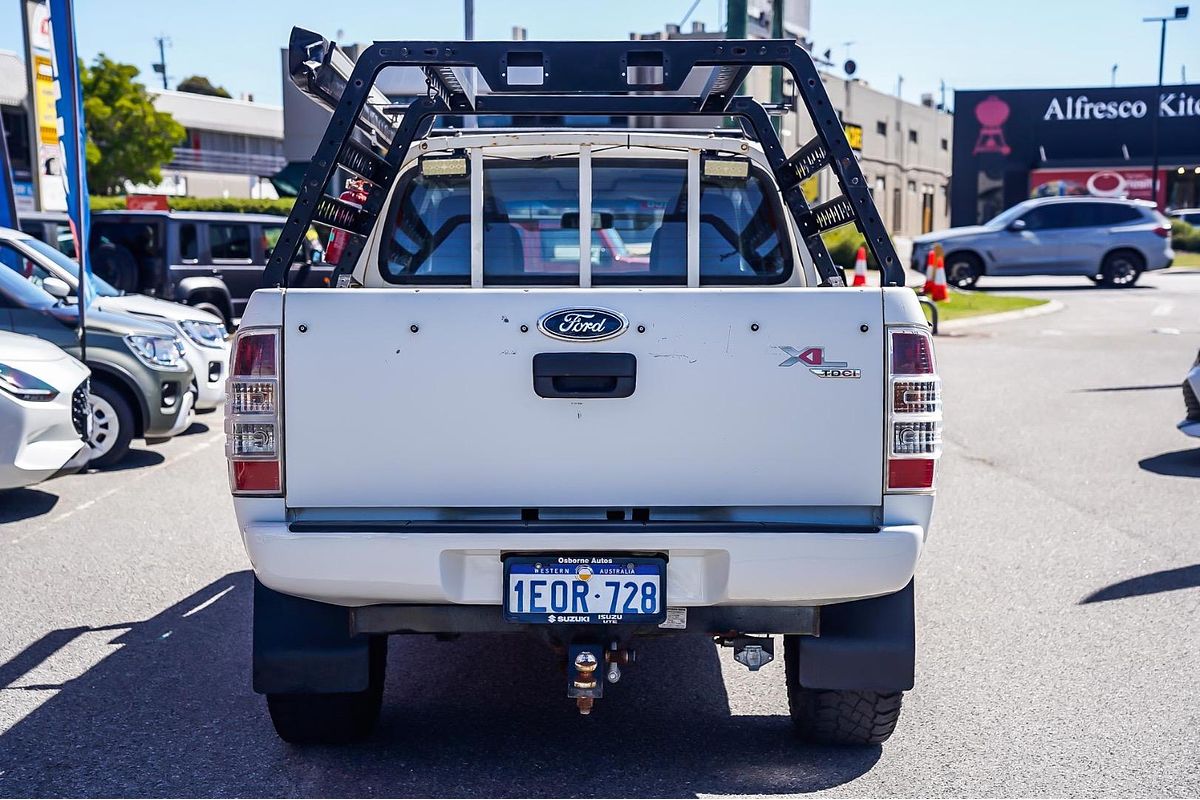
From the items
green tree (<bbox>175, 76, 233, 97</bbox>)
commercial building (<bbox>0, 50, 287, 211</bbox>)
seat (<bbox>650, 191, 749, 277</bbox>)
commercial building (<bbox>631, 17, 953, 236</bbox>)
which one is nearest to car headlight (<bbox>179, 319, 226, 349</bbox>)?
seat (<bbox>650, 191, 749, 277</bbox>)

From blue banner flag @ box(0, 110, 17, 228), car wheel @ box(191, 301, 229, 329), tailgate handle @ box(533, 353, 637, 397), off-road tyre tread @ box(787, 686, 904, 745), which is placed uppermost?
blue banner flag @ box(0, 110, 17, 228)

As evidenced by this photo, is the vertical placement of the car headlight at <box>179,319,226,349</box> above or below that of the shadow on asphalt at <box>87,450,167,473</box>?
above

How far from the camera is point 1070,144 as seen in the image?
4897 cm

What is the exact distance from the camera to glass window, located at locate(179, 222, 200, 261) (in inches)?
673

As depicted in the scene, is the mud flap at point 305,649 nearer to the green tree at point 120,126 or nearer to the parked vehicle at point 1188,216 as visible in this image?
the parked vehicle at point 1188,216

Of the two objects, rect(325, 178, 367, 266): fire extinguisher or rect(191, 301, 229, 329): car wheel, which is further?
rect(191, 301, 229, 329): car wheel

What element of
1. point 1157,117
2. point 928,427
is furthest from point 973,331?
point 1157,117

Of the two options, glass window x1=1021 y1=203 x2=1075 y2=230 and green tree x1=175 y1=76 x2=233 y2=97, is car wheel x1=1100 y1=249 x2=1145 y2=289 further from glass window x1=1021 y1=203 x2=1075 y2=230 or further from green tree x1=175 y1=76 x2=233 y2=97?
green tree x1=175 y1=76 x2=233 y2=97

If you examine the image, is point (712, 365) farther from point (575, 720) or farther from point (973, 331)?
point (973, 331)

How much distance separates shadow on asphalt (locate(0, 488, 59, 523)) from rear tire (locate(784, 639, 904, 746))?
18.1ft

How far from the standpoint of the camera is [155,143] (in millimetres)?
51844

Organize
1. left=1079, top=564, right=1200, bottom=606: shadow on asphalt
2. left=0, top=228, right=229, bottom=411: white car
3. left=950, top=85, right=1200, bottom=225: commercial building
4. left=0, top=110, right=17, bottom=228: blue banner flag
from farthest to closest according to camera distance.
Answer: left=950, top=85, right=1200, bottom=225: commercial building < left=0, top=110, right=17, bottom=228: blue banner flag < left=0, top=228, right=229, bottom=411: white car < left=1079, top=564, right=1200, bottom=606: shadow on asphalt

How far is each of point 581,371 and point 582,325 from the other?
0.42 feet

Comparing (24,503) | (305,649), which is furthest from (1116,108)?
(305,649)
